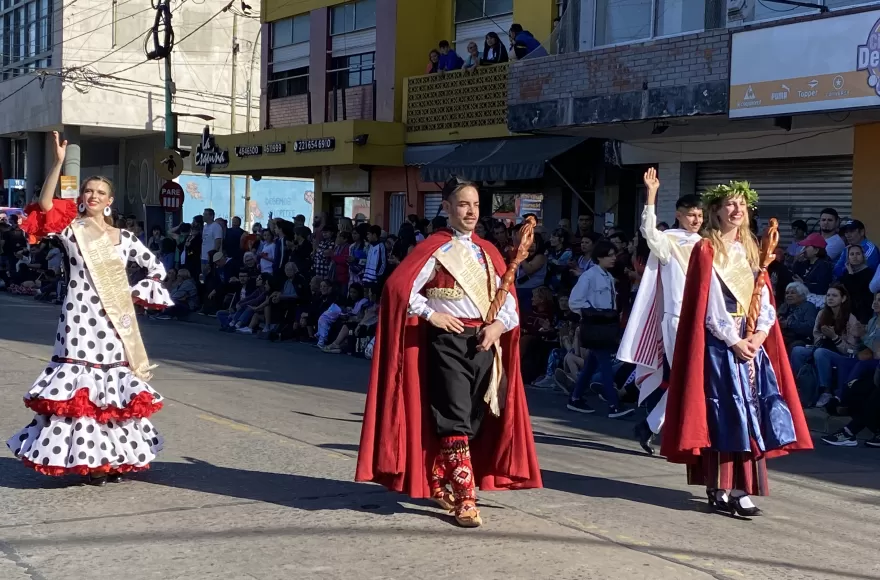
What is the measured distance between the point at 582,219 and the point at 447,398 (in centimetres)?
954

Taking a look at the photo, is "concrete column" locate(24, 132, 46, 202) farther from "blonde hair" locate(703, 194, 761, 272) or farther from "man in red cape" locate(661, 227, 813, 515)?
"man in red cape" locate(661, 227, 813, 515)

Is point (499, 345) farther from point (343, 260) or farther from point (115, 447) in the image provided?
point (343, 260)

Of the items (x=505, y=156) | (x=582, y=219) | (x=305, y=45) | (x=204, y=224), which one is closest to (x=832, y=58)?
(x=582, y=219)

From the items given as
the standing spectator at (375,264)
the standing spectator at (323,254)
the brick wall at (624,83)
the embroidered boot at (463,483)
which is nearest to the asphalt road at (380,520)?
the embroidered boot at (463,483)

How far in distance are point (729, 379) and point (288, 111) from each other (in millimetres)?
23815

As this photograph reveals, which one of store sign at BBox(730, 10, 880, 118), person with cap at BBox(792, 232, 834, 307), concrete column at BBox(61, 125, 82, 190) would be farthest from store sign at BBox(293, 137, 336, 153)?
concrete column at BBox(61, 125, 82, 190)

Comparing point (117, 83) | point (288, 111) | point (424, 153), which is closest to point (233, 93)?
point (117, 83)

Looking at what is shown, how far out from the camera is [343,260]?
18453mm

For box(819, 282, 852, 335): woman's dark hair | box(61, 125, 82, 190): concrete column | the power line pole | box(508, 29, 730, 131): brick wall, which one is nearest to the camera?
box(819, 282, 852, 335): woman's dark hair

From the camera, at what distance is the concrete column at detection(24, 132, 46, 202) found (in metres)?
45.9

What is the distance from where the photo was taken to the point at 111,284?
23.2ft

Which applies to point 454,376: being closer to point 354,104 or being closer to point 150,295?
point 150,295

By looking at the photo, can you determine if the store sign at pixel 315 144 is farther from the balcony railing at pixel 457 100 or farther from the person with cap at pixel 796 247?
the person with cap at pixel 796 247

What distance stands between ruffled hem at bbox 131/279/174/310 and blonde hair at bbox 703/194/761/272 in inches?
130
